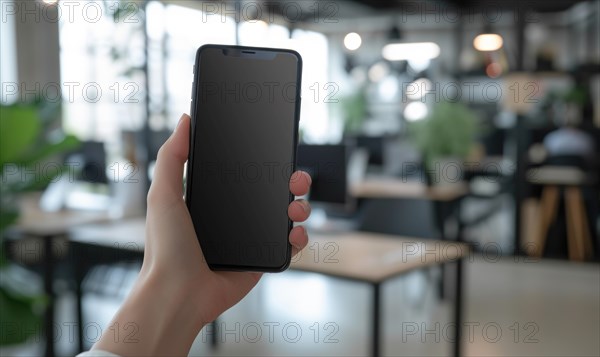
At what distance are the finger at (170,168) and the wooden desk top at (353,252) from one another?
148 cm

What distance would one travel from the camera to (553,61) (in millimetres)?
6371

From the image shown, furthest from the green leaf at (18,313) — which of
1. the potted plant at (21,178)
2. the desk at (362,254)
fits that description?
the desk at (362,254)

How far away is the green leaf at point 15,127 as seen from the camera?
1.82 m

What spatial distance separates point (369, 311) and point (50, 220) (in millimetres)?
1915

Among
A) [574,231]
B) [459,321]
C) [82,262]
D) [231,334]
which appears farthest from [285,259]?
[574,231]

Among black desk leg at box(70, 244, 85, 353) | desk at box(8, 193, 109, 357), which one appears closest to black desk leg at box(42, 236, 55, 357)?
desk at box(8, 193, 109, 357)

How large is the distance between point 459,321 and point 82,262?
6.05ft

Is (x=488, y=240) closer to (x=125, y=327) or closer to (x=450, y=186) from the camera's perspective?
(x=450, y=186)

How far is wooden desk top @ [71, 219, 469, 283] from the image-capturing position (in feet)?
7.82

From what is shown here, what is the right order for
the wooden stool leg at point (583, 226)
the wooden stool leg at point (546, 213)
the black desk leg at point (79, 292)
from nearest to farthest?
the black desk leg at point (79, 292) < the wooden stool leg at point (583, 226) < the wooden stool leg at point (546, 213)

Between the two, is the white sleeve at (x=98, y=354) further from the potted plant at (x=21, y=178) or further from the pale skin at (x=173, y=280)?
the potted plant at (x=21, y=178)

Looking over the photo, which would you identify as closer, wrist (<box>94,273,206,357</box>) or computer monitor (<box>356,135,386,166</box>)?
wrist (<box>94,273,206,357</box>)

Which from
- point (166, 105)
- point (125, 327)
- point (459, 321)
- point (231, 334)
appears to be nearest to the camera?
point (125, 327)

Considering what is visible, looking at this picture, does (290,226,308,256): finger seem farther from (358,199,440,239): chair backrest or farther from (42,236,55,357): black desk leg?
(358,199,440,239): chair backrest
